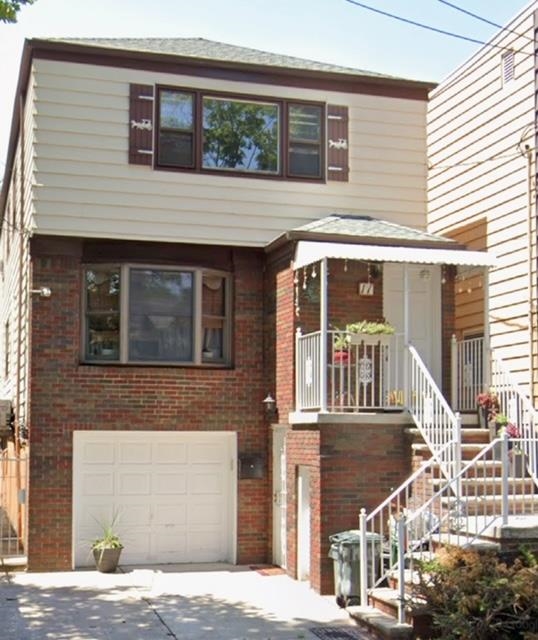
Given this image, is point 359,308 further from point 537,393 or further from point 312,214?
point 537,393

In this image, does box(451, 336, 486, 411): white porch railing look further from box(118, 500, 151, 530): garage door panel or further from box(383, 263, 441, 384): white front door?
box(118, 500, 151, 530): garage door panel

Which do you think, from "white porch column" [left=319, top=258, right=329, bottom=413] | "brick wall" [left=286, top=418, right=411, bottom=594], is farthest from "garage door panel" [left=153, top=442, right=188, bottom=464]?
"white porch column" [left=319, top=258, right=329, bottom=413]

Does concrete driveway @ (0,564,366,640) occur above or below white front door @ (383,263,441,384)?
below

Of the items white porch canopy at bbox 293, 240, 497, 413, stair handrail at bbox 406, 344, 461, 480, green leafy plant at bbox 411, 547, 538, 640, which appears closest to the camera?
green leafy plant at bbox 411, 547, 538, 640

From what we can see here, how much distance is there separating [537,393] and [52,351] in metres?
6.81

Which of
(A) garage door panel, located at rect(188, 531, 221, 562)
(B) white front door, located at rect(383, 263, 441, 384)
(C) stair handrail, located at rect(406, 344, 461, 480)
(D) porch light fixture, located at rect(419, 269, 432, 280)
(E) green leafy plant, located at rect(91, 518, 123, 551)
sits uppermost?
(D) porch light fixture, located at rect(419, 269, 432, 280)

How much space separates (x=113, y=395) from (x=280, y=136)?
472 centimetres

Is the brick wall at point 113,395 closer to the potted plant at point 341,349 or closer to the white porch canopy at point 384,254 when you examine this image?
the white porch canopy at point 384,254

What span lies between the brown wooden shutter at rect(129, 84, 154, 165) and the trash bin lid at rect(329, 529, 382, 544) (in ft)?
19.9

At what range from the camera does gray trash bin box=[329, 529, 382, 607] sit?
35.9 ft

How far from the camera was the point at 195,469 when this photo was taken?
14.4 meters

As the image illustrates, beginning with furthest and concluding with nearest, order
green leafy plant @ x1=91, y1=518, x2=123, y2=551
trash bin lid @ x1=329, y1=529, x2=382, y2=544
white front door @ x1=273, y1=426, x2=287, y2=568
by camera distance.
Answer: white front door @ x1=273, y1=426, x2=287, y2=568
green leafy plant @ x1=91, y1=518, x2=123, y2=551
trash bin lid @ x1=329, y1=529, x2=382, y2=544

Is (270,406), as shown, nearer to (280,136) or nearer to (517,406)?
(517,406)

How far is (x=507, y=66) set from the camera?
1393cm
